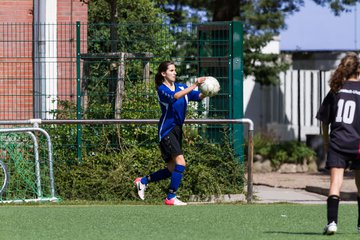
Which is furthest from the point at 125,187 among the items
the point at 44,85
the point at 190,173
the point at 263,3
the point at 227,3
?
the point at 263,3

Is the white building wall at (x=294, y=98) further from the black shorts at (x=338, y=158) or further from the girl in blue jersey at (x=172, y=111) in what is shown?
the black shorts at (x=338, y=158)

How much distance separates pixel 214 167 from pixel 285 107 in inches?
825

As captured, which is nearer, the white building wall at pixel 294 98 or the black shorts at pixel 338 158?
the black shorts at pixel 338 158

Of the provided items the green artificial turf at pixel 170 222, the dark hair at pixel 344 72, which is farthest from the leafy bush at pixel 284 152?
the dark hair at pixel 344 72

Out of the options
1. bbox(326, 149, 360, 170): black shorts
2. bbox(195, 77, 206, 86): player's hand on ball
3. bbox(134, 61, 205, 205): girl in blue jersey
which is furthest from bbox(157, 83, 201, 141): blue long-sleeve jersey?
bbox(326, 149, 360, 170): black shorts

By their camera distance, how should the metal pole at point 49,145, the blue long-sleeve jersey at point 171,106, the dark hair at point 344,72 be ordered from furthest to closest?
the metal pole at point 49,145
the blue long-sleeve jersey at point 171,106
the dark hair at point 344,72

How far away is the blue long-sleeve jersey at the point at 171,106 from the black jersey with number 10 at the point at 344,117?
13.0 ft

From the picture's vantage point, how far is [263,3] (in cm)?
3653

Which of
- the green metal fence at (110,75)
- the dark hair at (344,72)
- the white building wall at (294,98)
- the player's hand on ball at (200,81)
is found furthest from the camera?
the white building wall at (294,98)

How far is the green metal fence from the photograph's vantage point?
17203 millimetres

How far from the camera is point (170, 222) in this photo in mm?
11945

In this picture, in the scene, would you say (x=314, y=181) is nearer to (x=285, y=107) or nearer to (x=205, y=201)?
(x=205, y=201)

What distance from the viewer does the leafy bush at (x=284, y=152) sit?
96.1ft

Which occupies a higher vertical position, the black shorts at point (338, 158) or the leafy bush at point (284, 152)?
the black shorts at point (338, 158)
